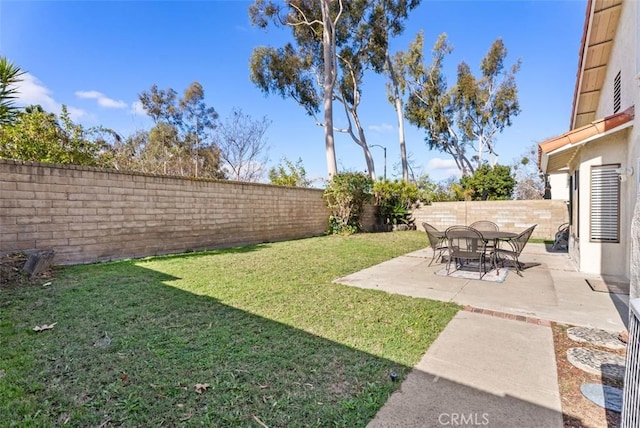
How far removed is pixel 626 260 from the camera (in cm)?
548

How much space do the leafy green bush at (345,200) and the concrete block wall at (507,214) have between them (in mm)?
3926

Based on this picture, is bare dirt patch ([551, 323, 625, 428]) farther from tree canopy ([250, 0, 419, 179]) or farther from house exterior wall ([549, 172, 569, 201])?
house exterior wall ([549, 172, 569, 201])

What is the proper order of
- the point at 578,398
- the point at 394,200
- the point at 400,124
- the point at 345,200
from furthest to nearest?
the point at 400,124 < the point at 394,200 < the point at 345,200 < the point at 578,398

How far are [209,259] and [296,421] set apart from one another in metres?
5.92

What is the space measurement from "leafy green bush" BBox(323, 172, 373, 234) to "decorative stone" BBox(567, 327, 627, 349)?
10638 millimetres

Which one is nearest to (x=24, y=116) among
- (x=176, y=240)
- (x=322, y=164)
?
(x=176, y=240)

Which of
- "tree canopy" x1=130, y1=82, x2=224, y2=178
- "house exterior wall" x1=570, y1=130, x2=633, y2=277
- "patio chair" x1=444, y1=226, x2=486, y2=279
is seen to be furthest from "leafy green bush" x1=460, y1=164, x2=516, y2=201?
"tree canopy" x1=130, y1=82, x2=224, y2=178

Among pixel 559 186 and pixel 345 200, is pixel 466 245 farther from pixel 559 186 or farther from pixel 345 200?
pixel 559 186

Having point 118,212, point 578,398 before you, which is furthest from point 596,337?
point 118,212

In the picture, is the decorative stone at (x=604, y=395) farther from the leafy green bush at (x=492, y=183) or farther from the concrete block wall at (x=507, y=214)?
the leafy green bush at (x=492, y=183)

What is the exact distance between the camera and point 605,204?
18.6 ft

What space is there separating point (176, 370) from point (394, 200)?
1507 cm

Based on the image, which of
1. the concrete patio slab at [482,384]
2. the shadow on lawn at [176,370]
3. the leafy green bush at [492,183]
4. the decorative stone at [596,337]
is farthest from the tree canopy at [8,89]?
the leafy green bush at [492,183]

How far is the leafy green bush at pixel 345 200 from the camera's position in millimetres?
13633
